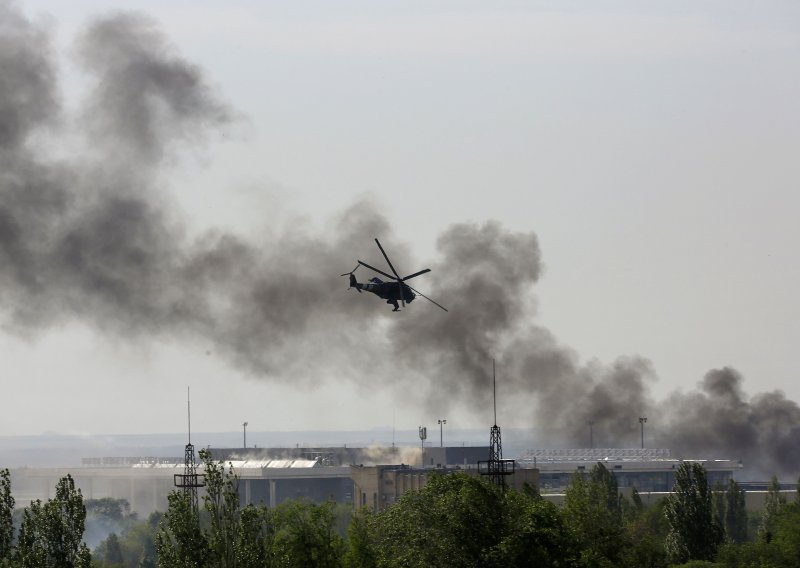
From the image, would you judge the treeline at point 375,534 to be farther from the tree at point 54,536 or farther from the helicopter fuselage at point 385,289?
the helicopter fuselage at point 385,289

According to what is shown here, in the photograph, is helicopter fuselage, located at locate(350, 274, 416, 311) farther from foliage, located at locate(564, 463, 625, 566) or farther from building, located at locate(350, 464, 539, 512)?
building, located at locate(350, 464, 539, 512)

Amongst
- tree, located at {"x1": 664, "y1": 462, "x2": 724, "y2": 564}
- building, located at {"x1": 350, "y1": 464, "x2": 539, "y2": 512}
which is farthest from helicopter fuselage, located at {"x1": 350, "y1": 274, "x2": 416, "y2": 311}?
building, located at {"x1": 350, "y1": 464, "x2": 539, "y2": 512}

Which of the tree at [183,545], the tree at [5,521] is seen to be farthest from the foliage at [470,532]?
the tree at [5,521]

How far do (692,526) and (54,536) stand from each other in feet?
203

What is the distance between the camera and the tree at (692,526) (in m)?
118

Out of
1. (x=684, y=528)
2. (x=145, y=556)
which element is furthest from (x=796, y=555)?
(x=145, y=556)

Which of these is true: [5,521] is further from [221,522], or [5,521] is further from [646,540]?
[646,540]

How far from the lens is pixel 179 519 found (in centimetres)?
7075

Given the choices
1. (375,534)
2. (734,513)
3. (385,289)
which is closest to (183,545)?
(375,534)

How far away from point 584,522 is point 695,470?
1370 inches

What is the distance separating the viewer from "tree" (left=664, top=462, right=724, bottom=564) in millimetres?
118250

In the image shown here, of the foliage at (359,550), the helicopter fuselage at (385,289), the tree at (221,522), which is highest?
the helicopter fuselage at (385,289)

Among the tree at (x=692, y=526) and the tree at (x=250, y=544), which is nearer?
the tree at (x=250, y=544)

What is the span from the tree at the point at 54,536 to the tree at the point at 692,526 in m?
57.5
